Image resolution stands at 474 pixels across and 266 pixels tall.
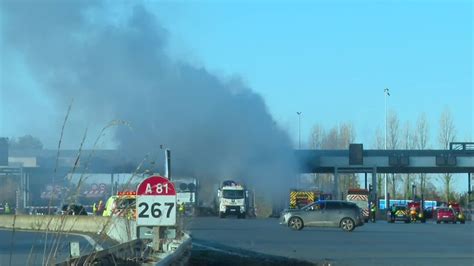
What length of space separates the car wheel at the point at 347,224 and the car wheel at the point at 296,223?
204 cm

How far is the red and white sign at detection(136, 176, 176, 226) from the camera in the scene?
16.0 m

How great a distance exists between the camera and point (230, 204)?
230 ft

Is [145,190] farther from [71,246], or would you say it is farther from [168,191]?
[71,246]

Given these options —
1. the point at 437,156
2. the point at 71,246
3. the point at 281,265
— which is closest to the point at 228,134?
the point at 437,156

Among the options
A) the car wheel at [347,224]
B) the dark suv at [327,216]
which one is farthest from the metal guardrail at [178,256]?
the dark suv at [327,216]

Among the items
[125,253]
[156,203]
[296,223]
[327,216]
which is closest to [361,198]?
[327,216]

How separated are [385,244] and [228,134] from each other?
39.7 meters

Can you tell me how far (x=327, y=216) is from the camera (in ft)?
155

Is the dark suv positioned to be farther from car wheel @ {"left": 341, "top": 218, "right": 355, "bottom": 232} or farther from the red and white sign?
the red and white sign

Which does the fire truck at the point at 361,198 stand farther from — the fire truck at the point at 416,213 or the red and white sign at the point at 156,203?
the red and white sign at the point at 156,203

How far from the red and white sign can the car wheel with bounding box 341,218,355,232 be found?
100ft

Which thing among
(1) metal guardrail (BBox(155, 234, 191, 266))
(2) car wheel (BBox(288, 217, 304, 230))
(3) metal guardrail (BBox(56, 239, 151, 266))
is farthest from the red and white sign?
(2) car wheel (BBox(288, 217, 304, 230))

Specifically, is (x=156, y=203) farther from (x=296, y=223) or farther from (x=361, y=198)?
(x=361, y=198)

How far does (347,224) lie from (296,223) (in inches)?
99.6
